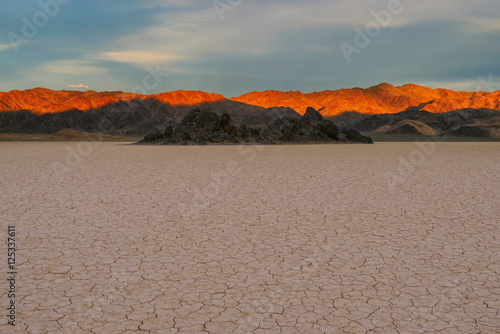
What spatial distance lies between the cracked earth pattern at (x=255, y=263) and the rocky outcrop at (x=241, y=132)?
44.1 metres

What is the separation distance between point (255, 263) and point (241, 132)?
181 feet

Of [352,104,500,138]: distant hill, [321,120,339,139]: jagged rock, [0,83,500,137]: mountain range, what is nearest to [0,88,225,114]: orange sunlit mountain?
[0,83,500,137]: mountain range

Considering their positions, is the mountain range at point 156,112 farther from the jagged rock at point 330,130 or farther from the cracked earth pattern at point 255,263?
the cracked earth pattern at point 255,263

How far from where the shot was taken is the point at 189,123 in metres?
59.5

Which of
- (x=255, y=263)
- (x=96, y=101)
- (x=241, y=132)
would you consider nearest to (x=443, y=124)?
(x=241, y=132)

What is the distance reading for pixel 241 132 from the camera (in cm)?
6028

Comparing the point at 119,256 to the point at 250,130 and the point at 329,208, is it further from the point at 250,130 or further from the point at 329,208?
the point at 250,130

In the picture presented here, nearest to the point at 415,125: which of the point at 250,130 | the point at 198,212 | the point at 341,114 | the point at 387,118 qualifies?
the point at 387,118

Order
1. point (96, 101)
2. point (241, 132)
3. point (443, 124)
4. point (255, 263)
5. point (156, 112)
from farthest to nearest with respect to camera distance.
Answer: point (96, 101) → point (156, 112) → point (443, 124) → point (241, 132) → point (255, 263)

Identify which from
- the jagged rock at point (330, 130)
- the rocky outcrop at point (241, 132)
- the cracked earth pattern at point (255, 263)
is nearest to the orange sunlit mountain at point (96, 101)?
the rocky outcrop at point (241, 132)

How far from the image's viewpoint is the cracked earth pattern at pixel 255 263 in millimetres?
3941

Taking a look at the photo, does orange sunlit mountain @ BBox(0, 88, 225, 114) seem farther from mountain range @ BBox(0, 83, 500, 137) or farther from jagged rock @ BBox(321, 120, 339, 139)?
jagged rock @ BBox(321, 120, 339, 139)

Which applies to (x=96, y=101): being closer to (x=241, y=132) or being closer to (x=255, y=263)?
(x=241, y=132)

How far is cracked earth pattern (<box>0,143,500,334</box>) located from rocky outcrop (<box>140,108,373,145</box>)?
44.1 metres
